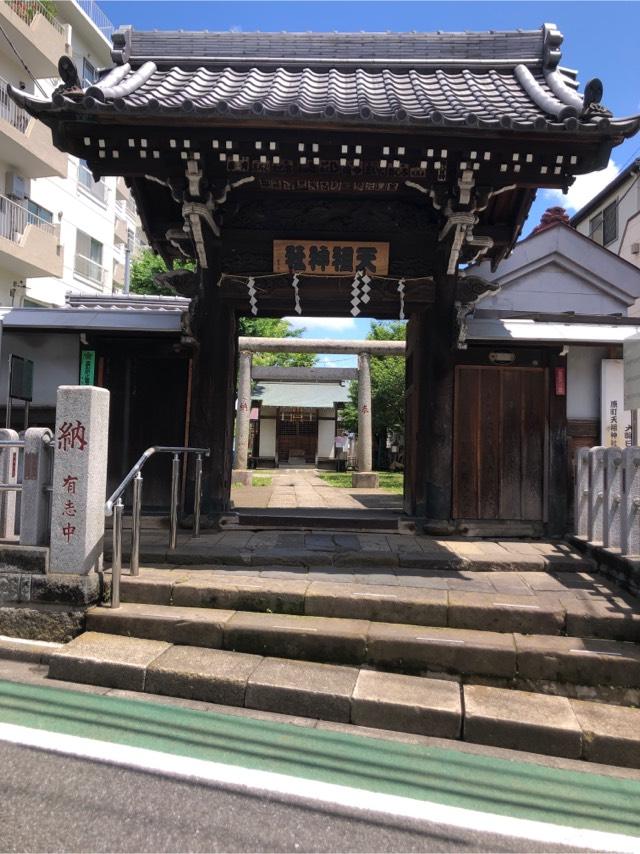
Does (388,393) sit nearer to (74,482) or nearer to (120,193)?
(120,193)

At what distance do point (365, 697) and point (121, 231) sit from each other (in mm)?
29035

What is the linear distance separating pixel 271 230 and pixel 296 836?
6565 millimetres

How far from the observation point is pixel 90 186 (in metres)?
24.7

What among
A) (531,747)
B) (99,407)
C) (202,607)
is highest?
(99,407)

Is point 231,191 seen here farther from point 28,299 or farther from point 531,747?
point 28,299

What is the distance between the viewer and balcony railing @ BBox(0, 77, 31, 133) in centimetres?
1742

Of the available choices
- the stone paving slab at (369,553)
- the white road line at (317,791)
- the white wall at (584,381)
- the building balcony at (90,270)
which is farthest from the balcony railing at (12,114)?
the white road line at (317,791)

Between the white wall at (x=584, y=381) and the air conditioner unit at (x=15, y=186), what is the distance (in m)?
18.8

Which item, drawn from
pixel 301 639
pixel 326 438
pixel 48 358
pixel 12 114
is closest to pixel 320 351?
pixel 48 358

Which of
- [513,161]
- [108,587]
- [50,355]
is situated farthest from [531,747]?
[50,355]

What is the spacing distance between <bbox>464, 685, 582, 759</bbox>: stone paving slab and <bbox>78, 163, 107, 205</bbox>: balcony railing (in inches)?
967

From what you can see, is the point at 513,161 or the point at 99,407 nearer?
the point at 99,407

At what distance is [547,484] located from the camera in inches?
294

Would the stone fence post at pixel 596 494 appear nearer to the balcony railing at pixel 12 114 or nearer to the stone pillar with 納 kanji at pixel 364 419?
the stone pillar with 納 kanji at pixel 364 419
